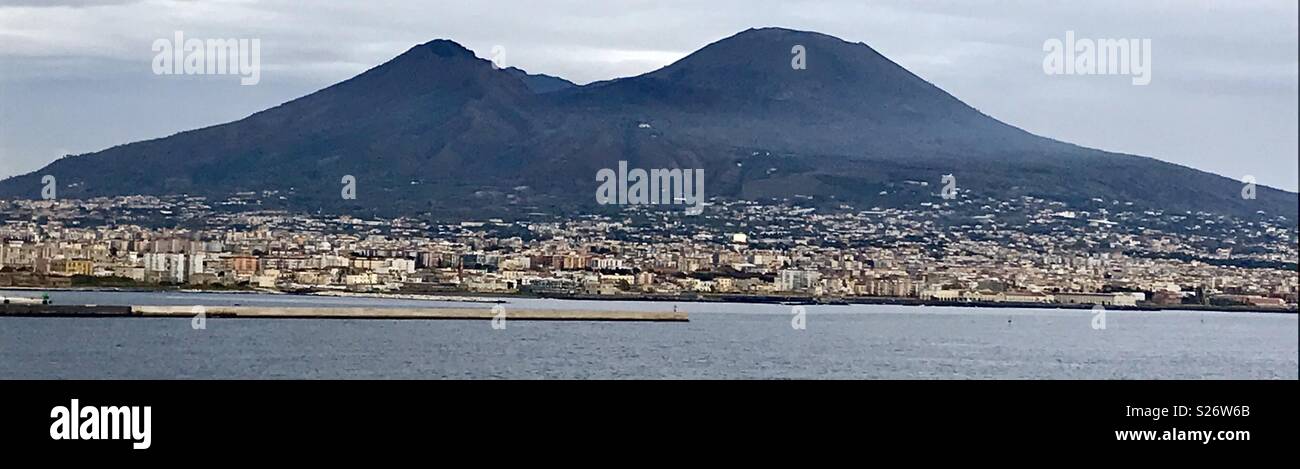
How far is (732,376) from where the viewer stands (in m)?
44.2

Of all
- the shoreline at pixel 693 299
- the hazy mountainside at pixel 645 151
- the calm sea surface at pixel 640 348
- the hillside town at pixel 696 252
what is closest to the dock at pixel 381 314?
the calm sea surface at pixel 640 348

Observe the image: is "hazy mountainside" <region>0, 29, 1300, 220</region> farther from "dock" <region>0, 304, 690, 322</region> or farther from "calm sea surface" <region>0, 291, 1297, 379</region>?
"dock" <region>0, 304, 690, 322</region>

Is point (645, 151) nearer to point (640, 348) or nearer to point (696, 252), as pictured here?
point (696, 252)

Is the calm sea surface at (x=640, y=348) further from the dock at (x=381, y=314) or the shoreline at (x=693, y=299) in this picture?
the shoreline at (x=693, y=299)

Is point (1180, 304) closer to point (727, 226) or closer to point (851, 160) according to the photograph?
point (727, 226)

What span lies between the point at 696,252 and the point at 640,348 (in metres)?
69.8

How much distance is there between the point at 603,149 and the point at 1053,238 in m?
50.9

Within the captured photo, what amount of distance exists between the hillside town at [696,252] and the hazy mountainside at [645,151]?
5965 mm

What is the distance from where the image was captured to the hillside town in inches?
4237

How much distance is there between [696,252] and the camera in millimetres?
126500

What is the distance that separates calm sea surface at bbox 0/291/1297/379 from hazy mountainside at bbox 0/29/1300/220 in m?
63.3

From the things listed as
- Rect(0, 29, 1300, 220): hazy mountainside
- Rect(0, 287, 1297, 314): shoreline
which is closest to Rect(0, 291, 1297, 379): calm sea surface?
Rect(0, 287, 1297, 314): shoreline

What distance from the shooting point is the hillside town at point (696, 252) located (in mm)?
107625
